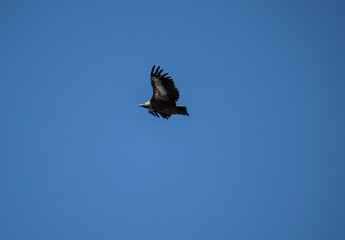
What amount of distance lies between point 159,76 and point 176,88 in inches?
42.2

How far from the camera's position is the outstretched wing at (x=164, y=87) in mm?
18506

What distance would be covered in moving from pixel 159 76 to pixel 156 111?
99.3 inches

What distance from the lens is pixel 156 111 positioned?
2038 centimetres

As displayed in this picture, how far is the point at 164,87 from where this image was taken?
18750mm

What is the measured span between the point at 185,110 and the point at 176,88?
1.23m

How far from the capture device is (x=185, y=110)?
18797mm

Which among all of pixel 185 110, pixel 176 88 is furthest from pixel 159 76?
pixel 185 110

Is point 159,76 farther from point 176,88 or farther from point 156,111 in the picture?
point 156,111

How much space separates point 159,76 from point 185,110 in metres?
2.21

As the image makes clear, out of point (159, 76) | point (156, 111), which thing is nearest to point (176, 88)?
point (159, 76)

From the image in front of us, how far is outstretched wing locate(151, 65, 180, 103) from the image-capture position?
60.7ft

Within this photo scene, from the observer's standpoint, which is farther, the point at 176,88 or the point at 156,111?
the point at 156,111

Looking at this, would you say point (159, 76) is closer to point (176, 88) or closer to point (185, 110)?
point (176, 88)

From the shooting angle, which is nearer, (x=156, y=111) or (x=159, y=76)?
(x=159, y=76)
